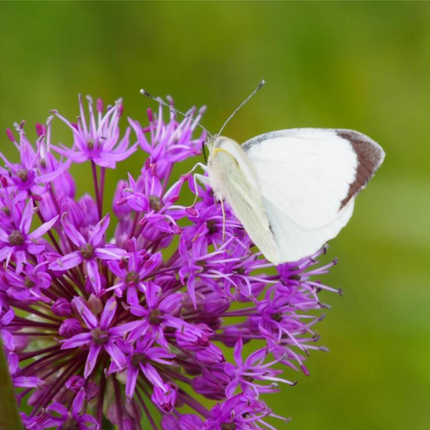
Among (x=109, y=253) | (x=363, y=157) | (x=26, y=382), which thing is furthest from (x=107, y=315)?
(x=363, y=157)

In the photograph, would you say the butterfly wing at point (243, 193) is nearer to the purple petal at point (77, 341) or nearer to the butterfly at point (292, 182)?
the butterfly at point (292, 182)

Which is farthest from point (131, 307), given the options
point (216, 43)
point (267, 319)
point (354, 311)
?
point (216, 43)

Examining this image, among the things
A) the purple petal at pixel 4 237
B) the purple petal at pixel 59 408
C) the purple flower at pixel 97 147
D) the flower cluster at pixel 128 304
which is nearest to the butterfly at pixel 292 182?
the flower cluster at pixel 128 304

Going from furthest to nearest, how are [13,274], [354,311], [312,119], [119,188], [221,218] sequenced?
[312,119] → [354,311] → [119,188] → [221,218] → [13,274]

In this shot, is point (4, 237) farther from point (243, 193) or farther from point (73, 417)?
point (243, 193)

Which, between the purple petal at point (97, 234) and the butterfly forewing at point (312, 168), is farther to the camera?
the butterfly forewing at point (312, 168)

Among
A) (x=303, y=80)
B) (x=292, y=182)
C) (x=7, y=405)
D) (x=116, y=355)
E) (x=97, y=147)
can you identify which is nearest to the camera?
(x=7, y=405)

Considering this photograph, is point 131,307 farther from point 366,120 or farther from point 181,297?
point 366,120
